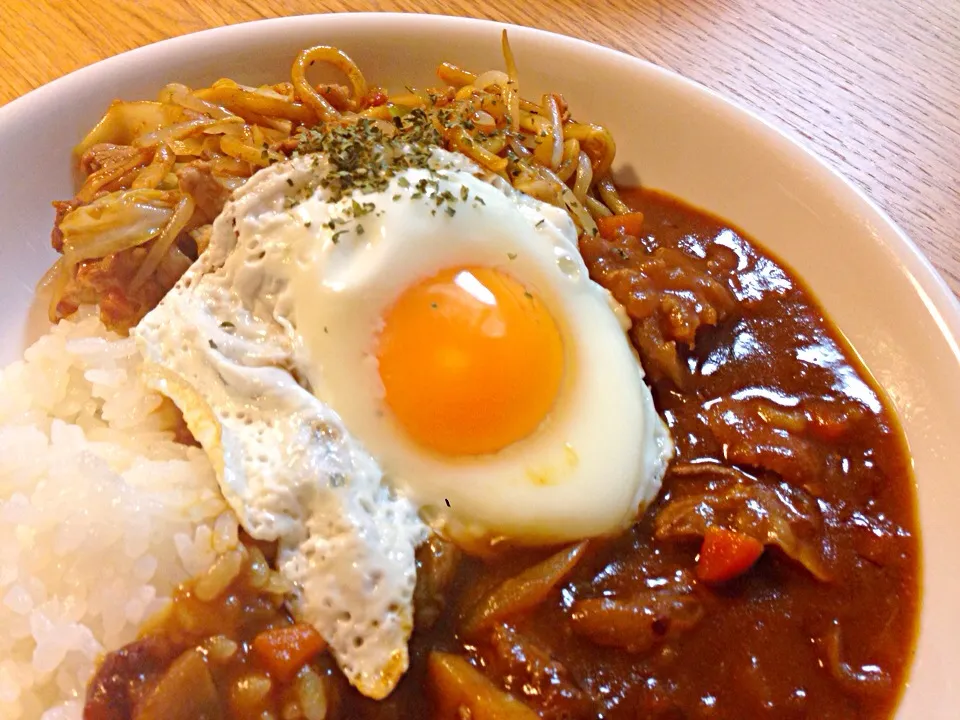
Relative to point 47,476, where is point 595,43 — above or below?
above

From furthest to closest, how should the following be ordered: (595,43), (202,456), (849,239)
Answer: (595,43)
(849,239)
(202,456)

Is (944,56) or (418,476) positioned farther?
(944,56)

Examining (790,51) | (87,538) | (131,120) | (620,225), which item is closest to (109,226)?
(131,120)

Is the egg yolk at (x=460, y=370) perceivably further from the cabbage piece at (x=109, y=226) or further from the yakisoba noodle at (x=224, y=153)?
the cabbage piece at (x=109, y=226)

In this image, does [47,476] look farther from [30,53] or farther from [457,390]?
[30,53]

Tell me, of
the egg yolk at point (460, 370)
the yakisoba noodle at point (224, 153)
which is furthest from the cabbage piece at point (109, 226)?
the egg yolk at point (460, 370)

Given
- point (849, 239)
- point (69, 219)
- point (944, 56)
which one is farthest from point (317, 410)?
point (944, 56)

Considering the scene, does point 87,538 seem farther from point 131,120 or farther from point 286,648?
point 131,120
